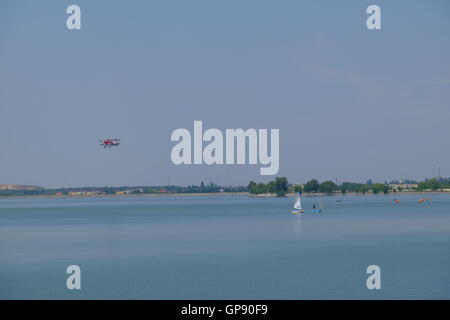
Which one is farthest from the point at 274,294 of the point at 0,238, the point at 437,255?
the point at 0,238

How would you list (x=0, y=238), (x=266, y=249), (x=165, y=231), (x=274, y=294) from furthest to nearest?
(x=165, y=231), (x=0, y=238), (x=266, y=249), (x=274, y=294)

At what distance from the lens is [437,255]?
2800 inches

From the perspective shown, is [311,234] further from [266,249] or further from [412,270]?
[412,270]
